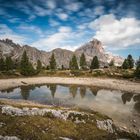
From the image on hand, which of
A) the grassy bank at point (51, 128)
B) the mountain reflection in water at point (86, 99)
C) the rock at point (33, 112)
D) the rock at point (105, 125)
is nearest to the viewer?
the grassy bank at point (51, 128)

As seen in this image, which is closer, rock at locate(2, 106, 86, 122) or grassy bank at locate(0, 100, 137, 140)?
grassy bank at locate(0, 100, 137, 140)

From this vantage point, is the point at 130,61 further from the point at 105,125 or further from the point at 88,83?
A: the point at 105,125

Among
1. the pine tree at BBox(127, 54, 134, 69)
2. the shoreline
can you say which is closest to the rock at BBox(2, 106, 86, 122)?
the shoreline

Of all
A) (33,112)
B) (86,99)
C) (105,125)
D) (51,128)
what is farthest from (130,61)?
(51,128)

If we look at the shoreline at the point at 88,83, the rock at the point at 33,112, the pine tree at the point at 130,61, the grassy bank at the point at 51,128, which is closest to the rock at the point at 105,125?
the grassy bank at the point at 51,128

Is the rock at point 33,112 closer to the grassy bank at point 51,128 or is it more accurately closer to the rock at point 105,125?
the grassy bank at point 51,128

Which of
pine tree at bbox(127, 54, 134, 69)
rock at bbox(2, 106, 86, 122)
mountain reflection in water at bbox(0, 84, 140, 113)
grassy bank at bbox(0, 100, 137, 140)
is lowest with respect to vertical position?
mountain reflection in water at bbox(0, 84, 140, 113)

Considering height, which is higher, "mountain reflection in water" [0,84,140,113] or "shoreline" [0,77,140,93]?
"shoreline" [0,77,140,93]

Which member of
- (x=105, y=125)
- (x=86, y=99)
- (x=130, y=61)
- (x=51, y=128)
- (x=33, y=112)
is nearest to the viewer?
(x=51, y=128)

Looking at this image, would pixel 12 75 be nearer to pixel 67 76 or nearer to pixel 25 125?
pixel 67 76

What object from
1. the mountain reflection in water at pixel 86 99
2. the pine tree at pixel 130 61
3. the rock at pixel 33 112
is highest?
the pine tree at pixel 130 61

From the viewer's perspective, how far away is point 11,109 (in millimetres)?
26734

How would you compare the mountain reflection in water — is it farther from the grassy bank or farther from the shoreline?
the grassy bank

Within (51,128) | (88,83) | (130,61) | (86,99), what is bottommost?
(86,99)
